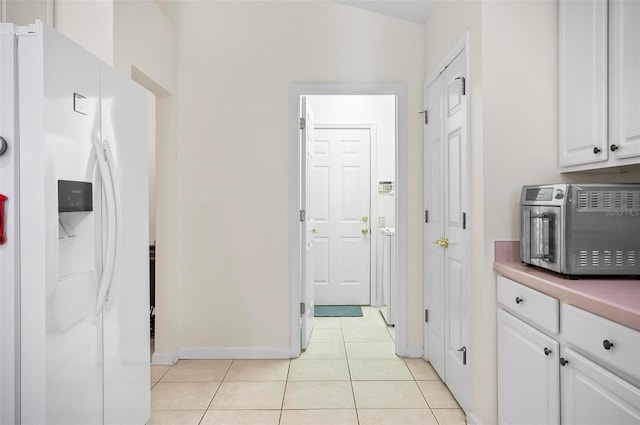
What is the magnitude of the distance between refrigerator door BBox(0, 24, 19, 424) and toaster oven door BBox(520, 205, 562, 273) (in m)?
1.95

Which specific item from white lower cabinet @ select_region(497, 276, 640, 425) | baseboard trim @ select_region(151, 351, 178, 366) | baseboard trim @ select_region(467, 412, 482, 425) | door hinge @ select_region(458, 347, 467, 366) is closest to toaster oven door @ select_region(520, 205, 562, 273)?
white lower cabinet @ select_region(497, 276, 640, 425)

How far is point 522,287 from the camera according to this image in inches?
72.5

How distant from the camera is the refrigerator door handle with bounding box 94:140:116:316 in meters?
1.64

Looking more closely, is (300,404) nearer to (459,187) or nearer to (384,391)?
(384,391)

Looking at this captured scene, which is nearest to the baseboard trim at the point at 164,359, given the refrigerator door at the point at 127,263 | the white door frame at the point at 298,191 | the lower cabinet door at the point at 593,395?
the white door frame at the point at 298,191

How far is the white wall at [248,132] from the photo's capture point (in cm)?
334

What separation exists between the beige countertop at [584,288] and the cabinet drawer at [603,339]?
0.02 m

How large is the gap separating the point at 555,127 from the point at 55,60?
7.03ft

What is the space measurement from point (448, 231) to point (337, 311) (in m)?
2.37

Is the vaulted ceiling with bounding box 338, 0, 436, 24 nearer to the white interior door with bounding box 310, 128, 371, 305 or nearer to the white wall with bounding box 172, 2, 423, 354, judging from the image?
the white wall with bounding box 172, 2, 423, 354

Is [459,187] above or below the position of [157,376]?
above

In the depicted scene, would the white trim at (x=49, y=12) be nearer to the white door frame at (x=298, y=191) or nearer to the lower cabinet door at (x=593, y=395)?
the white door frame at (x=298, y=191)

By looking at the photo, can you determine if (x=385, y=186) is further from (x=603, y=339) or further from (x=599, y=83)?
(x=603, y=339)

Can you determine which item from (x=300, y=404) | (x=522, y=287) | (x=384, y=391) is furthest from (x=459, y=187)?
(x=300, y=404)
